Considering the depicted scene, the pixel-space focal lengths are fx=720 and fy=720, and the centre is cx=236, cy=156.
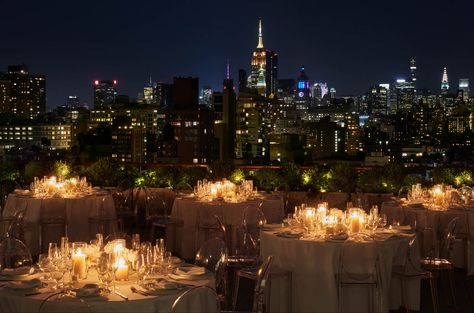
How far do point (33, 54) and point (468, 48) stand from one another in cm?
2098

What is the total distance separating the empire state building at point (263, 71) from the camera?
154 m

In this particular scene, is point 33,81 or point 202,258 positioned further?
point 33,81

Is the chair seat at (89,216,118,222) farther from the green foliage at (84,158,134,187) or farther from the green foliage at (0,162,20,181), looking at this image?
the green foliage at (0,162,20,181)

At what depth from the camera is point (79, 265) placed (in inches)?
179

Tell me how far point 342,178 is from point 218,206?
10.7ft

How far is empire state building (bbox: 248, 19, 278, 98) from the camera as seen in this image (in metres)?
154

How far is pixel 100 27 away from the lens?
35.5m

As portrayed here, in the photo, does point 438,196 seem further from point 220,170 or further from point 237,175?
point 220,170

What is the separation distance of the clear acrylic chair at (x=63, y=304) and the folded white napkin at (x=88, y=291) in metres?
0.08

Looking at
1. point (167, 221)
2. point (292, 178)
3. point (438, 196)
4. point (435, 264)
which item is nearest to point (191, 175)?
point (292, 178)

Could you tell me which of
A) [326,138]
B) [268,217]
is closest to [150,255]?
[268,217]

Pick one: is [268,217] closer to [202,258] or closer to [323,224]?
[323,224]

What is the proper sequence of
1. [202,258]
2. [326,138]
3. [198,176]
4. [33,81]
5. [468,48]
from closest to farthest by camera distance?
1. [202,258]
2. [198,176]
3. [468,48]
4. [326,138]
5. [33,81]

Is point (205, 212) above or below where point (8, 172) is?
below
